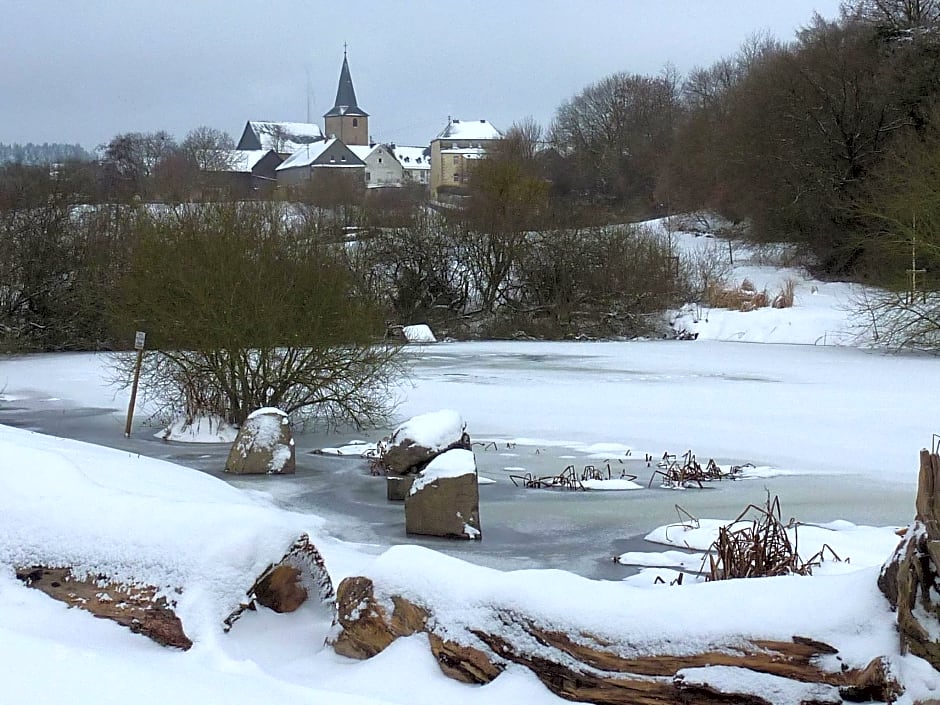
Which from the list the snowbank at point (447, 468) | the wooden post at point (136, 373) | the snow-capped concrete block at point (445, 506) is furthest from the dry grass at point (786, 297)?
the snow-capped concrete block at point (445, 506)

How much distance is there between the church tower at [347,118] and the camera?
11125 cm

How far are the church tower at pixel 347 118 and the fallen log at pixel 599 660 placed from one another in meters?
110

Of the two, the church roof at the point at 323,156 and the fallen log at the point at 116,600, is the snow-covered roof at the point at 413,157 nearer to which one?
the church roof at the point at 323,156

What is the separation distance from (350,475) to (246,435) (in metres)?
1.42

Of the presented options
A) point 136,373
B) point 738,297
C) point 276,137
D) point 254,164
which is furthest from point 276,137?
point 136,373

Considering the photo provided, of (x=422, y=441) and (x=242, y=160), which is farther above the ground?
(x=242, y=160)

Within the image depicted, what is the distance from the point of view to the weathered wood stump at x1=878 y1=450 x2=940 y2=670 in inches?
153

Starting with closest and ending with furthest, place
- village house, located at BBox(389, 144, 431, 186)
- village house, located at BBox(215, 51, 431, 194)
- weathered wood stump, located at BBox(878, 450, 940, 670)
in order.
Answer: weathered wood stump, located at BBox(878, 450, 940, 670) < village house, located at BBox(215, 51, 431, 194) < village house, located at BBox(389, 144, 431, 186)

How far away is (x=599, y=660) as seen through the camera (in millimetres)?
4254

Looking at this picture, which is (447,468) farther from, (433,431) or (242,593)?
(242,593)

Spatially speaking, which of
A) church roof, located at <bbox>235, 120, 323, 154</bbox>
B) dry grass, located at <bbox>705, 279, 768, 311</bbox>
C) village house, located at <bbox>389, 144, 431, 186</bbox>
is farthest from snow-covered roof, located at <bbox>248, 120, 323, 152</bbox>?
dry grass, located at <bbox>705, 279, 768, 311</bbox>

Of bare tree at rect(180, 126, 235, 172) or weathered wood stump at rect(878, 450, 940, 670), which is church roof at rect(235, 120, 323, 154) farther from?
weathered wood stump at rect(878, 450, 940, 670)

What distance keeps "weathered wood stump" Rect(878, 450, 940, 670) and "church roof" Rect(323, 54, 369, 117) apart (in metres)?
111

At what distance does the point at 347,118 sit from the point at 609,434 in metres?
100
